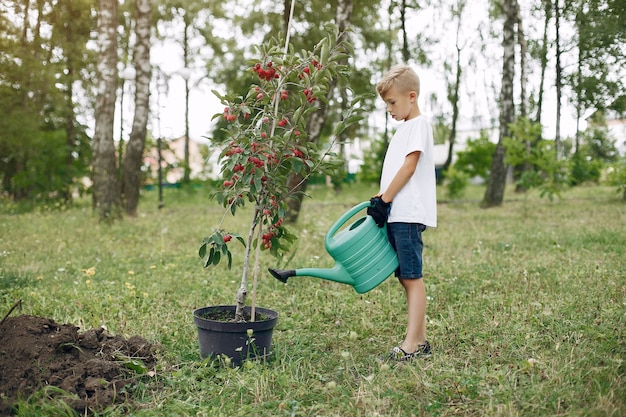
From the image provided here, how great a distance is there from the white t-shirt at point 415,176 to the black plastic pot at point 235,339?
943 mm

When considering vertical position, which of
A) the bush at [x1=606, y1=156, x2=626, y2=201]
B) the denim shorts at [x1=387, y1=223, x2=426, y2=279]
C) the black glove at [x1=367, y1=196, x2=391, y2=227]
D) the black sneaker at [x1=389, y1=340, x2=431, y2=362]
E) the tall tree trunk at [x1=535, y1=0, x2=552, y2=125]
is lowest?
the black sneaker at [x1=389, y1=340, x2=431, y2=362]

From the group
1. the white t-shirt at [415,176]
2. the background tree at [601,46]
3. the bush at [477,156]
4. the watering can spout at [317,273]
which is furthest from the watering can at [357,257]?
the bush at [477,156]

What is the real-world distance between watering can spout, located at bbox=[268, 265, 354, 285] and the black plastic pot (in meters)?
0.25

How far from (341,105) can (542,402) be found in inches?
840

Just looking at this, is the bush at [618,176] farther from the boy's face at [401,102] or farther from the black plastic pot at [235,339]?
the black plastic pot at [235,339]

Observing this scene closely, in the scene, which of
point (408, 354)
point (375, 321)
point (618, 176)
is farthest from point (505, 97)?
point (408, 354)

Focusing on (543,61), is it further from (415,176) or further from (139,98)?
(415,176)

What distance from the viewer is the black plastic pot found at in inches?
122

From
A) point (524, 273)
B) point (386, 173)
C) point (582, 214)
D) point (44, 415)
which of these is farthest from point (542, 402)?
point (582, 214)

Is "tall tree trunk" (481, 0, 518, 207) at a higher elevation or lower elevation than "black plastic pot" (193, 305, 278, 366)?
higher

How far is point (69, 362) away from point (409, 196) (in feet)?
6.42

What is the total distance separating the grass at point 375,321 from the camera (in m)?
2.61

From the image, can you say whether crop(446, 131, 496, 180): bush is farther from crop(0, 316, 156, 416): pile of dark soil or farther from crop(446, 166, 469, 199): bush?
crop(0, 316, 156, 416): pile of dark soil

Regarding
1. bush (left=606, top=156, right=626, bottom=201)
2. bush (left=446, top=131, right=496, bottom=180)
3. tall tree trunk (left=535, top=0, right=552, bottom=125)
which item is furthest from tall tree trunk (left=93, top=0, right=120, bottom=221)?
tall tree trunk (left=535, top=0, right=552, bottom=125)
